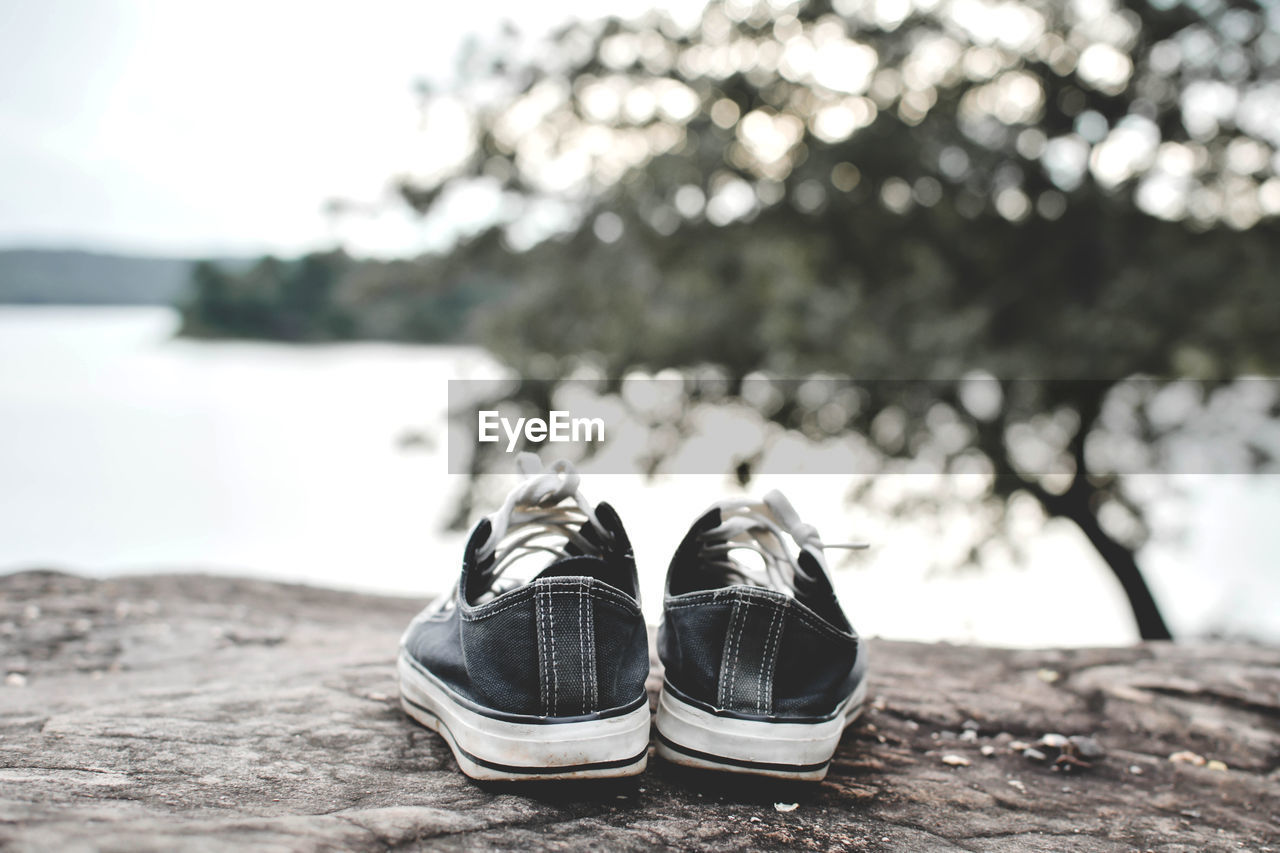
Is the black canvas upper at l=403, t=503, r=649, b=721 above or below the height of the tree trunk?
above

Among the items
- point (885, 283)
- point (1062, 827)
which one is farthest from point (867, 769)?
point (885, 283)

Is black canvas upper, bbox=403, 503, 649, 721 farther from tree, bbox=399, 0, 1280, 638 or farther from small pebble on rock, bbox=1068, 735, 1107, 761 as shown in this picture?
tree, bbox=399, 0, 1280, 638

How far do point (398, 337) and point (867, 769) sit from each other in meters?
7.86

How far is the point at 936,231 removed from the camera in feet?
23.8

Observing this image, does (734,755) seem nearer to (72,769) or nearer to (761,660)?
(761,660)

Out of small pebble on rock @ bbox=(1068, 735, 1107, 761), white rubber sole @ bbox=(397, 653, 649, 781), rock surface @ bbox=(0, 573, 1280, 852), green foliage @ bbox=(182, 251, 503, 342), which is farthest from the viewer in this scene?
green foliage @ bbox=(182, 251, 503, 342)

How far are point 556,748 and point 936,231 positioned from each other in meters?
6.73

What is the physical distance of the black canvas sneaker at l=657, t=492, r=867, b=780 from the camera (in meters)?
1.57

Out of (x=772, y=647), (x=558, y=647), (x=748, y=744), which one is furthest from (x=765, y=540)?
(x=558, y=647)

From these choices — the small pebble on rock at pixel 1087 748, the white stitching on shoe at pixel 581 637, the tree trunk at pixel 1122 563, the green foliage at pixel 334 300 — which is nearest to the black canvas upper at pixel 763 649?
the white stitching on shoe at pixel 581 637
